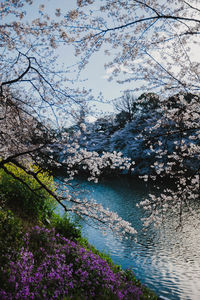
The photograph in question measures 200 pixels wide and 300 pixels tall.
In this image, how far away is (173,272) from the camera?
607 centimetres

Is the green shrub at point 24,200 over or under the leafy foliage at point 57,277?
over

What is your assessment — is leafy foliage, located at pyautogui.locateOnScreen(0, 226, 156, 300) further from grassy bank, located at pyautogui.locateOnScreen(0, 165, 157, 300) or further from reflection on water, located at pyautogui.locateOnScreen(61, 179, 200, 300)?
reflection on water, located at pyautogui.locateOnScreen(61, 179, 200, 300)

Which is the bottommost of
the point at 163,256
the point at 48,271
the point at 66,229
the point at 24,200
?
the point at 48,271

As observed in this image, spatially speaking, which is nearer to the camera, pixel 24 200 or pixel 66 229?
pixel 66 229

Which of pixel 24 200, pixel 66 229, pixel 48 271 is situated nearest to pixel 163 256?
pixel 66 229

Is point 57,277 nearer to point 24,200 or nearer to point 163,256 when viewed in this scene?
point 24,200

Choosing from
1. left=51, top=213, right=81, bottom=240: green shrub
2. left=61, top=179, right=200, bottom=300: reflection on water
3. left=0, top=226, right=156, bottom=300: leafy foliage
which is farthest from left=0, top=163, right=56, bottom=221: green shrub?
left=61, top=179, right=200, bottom=300: reflection on water

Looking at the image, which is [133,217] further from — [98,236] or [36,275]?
[36,275]

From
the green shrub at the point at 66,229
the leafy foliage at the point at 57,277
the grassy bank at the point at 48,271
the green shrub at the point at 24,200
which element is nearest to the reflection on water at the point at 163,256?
the green shrub at the point at 66,229

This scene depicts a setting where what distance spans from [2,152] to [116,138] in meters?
20.2

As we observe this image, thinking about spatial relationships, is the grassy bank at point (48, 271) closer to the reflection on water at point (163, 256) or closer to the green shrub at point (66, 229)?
the green shrub at point (66, 229)

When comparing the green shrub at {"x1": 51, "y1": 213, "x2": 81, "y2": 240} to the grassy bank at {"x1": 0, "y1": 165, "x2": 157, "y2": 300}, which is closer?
the grassy bank at {"x1": 0, "y1": 165, "x2": 157, "y2": 300}

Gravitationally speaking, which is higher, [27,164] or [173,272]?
[27,164]

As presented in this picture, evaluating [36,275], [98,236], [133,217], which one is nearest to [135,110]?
[133,217]
